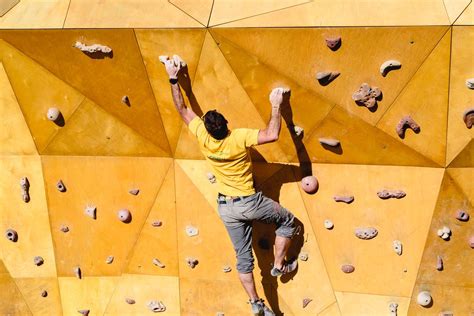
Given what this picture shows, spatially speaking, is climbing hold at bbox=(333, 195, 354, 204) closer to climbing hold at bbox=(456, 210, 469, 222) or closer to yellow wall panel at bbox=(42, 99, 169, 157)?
climbing hold at bbox=(456, 210, 469, 222)

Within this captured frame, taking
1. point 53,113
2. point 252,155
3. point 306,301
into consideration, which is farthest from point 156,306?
point 53,113

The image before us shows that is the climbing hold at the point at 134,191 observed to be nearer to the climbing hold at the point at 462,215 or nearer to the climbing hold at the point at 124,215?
the climbing hold at the point at 124,215

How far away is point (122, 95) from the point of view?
5926mm

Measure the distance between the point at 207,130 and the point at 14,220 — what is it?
2551 millimetres

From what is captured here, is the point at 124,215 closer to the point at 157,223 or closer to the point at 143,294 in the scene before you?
the point at 157,223

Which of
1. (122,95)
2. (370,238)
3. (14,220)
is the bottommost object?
(370,238)

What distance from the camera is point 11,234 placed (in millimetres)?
6473

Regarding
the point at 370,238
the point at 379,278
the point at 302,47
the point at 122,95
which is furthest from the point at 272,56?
the point at 379,278

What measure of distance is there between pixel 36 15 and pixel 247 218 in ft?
8.72

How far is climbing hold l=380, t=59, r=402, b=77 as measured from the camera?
5.36 m

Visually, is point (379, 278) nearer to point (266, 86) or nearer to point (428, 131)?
point (428, 131)

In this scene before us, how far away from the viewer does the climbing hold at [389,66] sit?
536 cm

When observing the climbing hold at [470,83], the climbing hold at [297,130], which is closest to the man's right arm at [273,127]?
the climbing hold at [297,130]

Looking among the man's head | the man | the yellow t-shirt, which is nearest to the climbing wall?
the man
